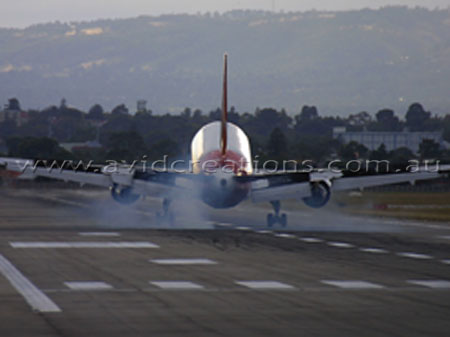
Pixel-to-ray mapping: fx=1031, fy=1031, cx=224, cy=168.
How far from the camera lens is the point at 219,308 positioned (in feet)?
72.7

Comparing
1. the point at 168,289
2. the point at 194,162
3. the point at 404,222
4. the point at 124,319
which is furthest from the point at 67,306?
the point at 404,222

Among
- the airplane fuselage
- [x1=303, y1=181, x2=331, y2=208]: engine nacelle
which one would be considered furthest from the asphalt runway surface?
the airplane fuselage

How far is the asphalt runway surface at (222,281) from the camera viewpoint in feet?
65.5

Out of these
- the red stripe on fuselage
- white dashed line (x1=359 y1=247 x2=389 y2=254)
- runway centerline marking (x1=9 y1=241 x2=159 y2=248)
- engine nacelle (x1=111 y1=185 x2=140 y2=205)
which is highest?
the red stripe on fuselage

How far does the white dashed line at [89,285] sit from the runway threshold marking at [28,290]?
0.95 m

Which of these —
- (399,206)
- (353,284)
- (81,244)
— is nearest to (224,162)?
(81,244)

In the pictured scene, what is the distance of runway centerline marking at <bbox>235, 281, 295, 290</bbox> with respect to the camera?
26109 millimetres

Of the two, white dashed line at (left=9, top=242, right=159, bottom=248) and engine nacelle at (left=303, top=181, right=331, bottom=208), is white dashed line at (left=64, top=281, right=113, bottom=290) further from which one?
engine nacelle at (left=303, top=181, right=331, bottom=208)

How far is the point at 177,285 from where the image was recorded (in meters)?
26.5

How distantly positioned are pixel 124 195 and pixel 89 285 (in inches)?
1145

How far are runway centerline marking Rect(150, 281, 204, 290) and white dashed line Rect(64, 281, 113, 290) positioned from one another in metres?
1.33

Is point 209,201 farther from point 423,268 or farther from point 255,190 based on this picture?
point 423,268

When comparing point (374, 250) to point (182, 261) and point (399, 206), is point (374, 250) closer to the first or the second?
point (182, 261)

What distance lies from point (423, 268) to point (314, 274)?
14.4 ft
